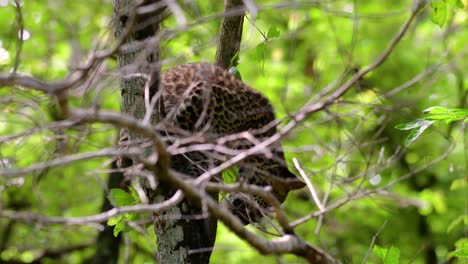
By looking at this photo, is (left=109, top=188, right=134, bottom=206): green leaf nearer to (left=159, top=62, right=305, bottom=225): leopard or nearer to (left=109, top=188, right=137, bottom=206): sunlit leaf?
(left=109, top=188, right=137, bottom=206): sunlit leaf

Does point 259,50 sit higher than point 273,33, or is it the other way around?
point 273,33

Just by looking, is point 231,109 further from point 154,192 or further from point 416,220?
point 416,220

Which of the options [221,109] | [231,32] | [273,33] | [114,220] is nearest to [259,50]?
[273,33]

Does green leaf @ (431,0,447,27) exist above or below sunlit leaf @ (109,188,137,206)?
above

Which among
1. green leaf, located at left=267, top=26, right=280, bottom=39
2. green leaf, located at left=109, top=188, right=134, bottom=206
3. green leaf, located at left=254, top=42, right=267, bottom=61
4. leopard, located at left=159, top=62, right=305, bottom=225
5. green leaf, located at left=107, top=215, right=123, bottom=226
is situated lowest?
green leaf, located at left=107, top=215, right=123, bottom=226

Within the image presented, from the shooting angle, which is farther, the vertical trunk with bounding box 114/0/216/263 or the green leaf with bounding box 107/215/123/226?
the green leaf with bounding box 107/215/123/226

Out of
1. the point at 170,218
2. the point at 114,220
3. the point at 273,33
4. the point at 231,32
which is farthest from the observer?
the point at 231,32

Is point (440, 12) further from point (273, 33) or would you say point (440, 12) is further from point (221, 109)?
point (221, 109)

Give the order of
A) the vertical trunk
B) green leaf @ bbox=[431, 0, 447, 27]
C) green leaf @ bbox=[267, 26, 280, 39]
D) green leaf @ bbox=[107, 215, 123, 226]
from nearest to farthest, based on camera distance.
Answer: the vertical trunk, green leaf @ bbox=[431, 0, 447, 27], green leaf @ bbox=[267, 26, 280, 39], green leaf @ bbox=[107, 215, 123, 226]

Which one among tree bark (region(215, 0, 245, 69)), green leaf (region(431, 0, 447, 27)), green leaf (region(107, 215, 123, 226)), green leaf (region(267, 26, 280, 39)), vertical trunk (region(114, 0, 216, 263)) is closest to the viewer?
vertical trunk (region(114, 0, 216, 263))

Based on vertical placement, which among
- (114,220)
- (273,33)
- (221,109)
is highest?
(273,33)

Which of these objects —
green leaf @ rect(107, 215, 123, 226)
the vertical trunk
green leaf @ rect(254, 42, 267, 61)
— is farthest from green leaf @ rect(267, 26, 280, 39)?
green leaf @ rect(107, 215, 123, 226)

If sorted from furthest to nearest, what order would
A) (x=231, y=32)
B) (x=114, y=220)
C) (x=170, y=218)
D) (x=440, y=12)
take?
(x=231, y=32) → (x=114, y=220) → (x=440, y=12) → (x=170, y=218)

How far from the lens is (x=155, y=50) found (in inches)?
141
